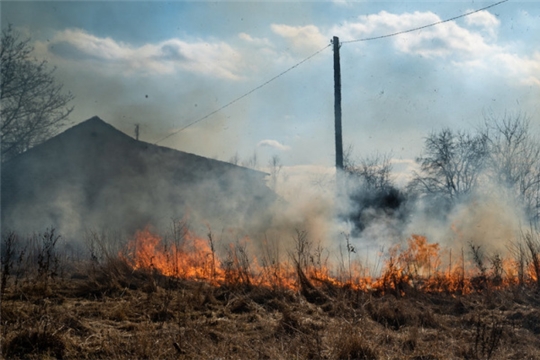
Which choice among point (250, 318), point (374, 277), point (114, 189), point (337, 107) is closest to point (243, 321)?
point (250, 318)

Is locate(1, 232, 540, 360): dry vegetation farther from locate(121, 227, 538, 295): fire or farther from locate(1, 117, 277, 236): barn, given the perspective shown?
locate(1, 117, 277, 236): barn

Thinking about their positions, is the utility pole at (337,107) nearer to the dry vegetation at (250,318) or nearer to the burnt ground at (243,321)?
the dry vegetation at (250,318)

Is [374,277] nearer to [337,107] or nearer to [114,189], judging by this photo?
[337,107]

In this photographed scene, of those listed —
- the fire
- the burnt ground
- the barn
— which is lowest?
the burnt ground

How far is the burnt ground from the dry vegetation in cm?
2

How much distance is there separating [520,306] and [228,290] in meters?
5.69

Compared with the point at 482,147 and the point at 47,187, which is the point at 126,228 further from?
the point at 482,147

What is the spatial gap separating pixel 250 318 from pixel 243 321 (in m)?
0.19

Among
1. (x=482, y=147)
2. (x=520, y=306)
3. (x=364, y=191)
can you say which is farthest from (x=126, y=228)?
(x=482, y=147)

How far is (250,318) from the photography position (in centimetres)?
852

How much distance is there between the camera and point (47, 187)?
60.8ft

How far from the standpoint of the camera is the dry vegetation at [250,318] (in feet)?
20.8

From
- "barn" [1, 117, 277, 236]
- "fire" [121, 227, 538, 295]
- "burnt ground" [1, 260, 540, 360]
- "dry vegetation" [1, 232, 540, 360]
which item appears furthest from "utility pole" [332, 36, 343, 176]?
"burnt ground" [1, 260, 540, 360]

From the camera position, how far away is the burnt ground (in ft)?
20.7
